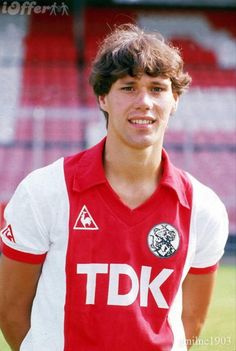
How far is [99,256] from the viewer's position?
257 cm

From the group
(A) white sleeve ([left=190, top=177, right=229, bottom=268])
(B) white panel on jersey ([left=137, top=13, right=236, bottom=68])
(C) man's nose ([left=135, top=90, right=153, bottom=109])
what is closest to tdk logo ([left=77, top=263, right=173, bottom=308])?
(A) white sleeve ([left=190, top=177, right=229, bottom=268])

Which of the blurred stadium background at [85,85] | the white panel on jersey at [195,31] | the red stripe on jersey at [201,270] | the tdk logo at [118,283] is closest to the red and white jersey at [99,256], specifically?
the tdk logo at [118,283]

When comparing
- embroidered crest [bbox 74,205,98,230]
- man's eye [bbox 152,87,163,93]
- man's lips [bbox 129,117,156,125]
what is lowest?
embroidered crest [bbox 74,205,98,230]

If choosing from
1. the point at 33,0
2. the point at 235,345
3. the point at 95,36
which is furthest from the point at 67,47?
the point at 235,345

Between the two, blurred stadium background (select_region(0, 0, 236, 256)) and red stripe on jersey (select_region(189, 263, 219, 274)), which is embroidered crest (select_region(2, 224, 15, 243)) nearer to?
red stripe on jersey (select_region(189, 263, 219, 274))

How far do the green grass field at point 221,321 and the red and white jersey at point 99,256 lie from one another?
1.26 meters

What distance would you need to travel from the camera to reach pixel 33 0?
12797 millimetres

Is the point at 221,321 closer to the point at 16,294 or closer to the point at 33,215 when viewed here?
the point at 16,294

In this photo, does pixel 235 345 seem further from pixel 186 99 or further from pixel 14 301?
pixel 186 99

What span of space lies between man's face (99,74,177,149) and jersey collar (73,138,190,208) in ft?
0.40

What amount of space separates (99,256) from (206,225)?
14.6 inches

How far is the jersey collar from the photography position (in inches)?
104

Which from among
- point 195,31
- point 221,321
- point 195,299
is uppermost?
point 195,31

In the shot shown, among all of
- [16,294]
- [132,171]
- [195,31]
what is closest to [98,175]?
[132,171]
